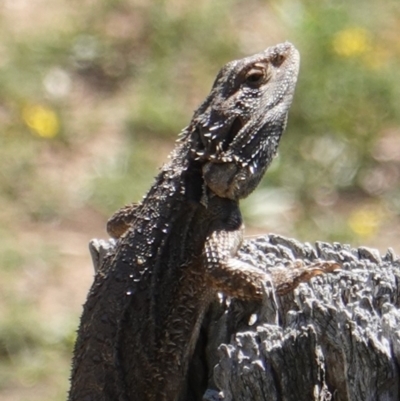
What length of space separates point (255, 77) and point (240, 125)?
0.29m

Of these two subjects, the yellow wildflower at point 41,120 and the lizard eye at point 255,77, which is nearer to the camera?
the lizard eye at point 255,77

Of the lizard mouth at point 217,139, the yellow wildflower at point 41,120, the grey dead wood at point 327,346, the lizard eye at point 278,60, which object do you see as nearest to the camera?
the grey dead wood at point 327,346

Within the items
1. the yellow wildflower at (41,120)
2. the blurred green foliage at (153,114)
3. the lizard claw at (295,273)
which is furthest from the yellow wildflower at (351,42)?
the lizard claw at (295,273)

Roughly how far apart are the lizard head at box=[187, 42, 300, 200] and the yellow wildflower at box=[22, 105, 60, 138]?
11.3 ft

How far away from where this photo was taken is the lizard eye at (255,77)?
527 centimetres

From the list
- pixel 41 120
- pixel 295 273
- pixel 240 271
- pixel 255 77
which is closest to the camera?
pixel 295 273

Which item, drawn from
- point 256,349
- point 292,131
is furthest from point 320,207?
point 256,349

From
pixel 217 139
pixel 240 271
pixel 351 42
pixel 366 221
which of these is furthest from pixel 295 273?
pixel 351 42

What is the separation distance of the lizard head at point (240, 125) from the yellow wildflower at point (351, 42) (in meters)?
3.67

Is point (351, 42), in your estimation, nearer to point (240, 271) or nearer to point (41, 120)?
point (41, 120)

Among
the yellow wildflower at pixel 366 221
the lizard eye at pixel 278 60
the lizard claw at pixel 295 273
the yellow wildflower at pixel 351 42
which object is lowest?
the lizard claw at pixel 295 273

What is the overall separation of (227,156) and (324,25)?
4.34m

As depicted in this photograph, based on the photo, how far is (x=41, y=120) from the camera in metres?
8.56

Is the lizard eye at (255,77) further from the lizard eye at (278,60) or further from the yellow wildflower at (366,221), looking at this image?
the yellow wildflower at (366,221)
